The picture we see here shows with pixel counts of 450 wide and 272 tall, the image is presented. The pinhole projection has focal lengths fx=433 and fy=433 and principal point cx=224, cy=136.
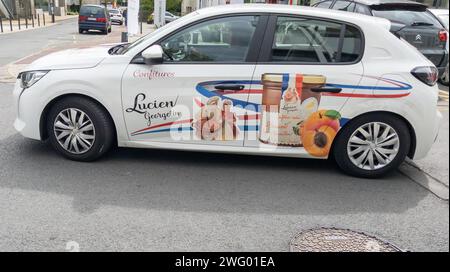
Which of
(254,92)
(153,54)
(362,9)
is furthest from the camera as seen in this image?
(362,9)

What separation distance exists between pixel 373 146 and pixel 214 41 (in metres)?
1.96

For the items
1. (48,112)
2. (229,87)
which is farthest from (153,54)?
(48,112)

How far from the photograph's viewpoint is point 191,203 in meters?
3.80

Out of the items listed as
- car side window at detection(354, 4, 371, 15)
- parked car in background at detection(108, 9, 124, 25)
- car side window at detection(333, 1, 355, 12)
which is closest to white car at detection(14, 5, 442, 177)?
car side window at detection(354, 4, 371, 15)

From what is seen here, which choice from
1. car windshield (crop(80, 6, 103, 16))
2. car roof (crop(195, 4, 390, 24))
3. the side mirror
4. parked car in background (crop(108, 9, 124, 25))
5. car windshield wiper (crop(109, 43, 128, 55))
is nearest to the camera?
the side mirror

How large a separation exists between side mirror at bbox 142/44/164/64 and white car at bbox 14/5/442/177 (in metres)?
0.01

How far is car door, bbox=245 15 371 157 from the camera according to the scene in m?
4.30

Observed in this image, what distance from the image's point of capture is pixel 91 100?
445 centimetres

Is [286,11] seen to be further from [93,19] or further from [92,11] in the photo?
[92,11]

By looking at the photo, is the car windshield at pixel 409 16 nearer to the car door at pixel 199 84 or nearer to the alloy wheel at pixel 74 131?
the car door at pixel 199 84

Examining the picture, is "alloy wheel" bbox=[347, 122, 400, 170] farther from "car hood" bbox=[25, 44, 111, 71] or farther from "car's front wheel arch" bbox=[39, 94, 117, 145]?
"car hood" bbox=[25, 44, 111, 71]
